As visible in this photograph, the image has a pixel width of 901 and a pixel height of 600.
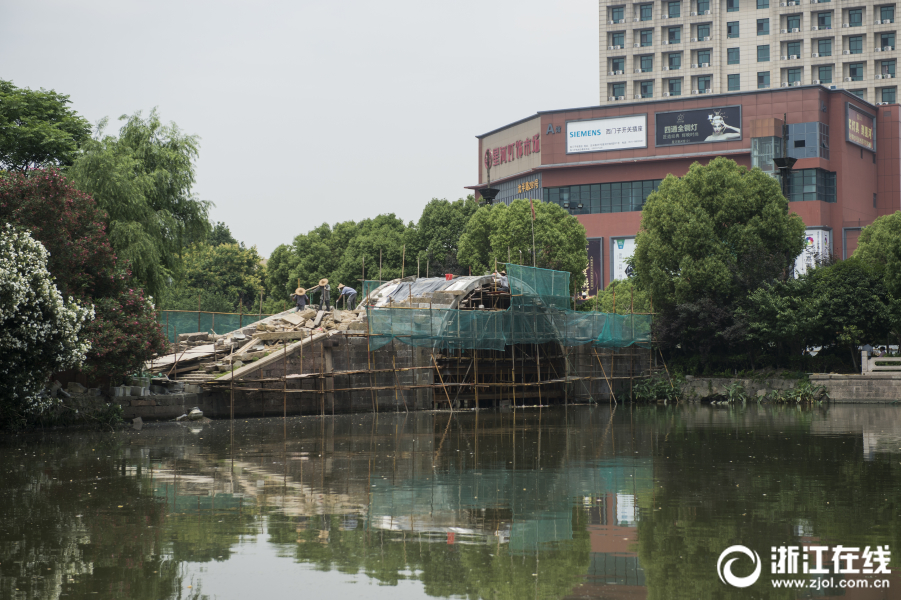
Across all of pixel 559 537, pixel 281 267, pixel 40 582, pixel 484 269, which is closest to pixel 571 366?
pixel 484 269

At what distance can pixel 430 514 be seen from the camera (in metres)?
10.1

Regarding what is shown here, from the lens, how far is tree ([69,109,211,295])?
2486 cm

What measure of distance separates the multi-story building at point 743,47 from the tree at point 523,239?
32096mm

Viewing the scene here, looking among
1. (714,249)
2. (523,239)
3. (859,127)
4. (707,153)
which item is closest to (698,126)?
(707,153)

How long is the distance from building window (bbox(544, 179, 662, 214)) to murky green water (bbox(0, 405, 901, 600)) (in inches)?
1764

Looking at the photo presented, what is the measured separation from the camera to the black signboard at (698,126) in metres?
60.0

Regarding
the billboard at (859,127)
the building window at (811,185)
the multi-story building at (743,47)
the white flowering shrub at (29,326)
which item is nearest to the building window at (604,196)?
the building window at (811,185)

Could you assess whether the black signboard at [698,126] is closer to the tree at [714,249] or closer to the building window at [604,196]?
the building window at [604,196]

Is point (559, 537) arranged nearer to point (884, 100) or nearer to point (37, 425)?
point (37, 425)

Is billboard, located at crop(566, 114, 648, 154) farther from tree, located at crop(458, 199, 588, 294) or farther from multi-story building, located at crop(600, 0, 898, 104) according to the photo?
multi-story building, located at crop(600, 0, 898, 104)

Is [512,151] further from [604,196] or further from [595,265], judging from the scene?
[595,265]

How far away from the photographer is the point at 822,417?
25.5m

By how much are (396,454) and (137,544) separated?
7875 mm

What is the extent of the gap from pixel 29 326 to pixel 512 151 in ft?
172
